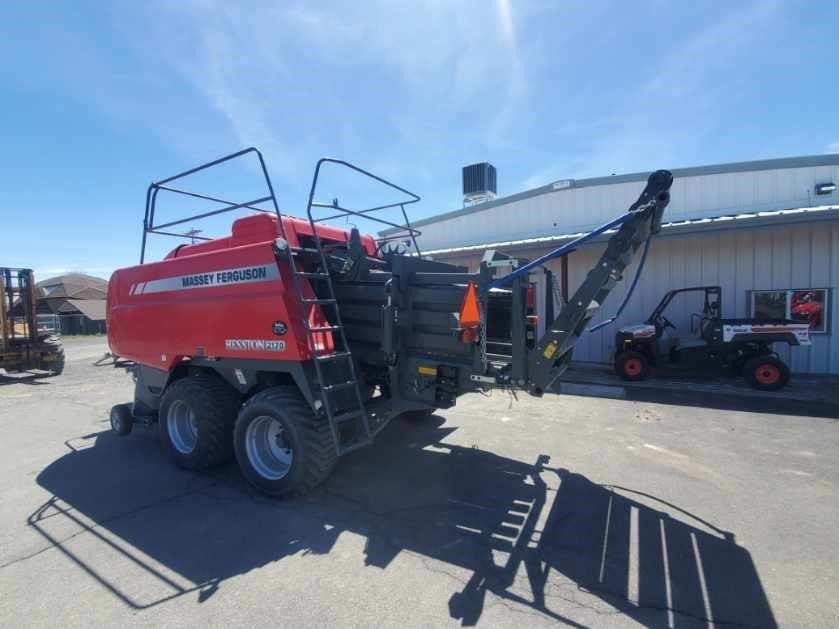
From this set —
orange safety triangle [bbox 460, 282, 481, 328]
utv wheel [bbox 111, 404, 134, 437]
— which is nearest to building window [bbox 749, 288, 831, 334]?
orange safety triangle [bbox 460, 282, 481, 328]

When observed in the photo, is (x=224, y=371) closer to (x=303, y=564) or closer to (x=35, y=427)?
(x=303, y=564)

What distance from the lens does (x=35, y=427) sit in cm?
683

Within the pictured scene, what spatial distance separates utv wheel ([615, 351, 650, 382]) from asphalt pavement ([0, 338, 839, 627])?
3223mm

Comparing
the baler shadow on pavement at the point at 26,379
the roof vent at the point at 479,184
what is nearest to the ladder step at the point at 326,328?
the baler shadow on pavement at the point at 26,379

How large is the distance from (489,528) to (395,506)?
866mm

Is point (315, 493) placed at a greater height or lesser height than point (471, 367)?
lesser

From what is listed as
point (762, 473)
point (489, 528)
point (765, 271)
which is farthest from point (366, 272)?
point (765, 271)

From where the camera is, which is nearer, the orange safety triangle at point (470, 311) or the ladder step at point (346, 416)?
the orange safety triangle at point (470, 311)

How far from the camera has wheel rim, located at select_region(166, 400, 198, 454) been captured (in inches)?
196

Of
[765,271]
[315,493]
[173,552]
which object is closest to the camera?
[173,552]

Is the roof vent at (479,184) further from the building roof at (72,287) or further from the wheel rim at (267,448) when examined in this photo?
the building roof at (72,287)

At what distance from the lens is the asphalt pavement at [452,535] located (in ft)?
8.44

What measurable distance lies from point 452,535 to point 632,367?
7145 millimetres

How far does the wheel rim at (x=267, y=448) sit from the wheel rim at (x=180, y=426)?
116 centimetres
